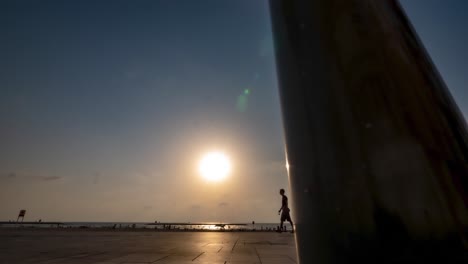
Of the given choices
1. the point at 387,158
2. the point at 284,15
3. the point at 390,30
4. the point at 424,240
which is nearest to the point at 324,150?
the point at 387,158

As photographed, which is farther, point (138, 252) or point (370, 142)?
point (138, 252)

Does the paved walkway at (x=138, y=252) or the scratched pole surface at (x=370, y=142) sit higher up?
the scratched pole surface at (x=370, y=142)

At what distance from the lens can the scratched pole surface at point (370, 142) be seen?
39cm

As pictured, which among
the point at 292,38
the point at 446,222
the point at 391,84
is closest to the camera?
the point at 446,222

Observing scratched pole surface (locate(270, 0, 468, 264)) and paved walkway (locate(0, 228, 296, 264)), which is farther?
paved walkway (locate(0, 228, 296, 264))

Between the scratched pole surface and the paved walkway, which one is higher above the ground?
the scratched pole surface

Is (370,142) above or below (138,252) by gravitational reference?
above

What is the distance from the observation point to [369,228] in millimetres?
412

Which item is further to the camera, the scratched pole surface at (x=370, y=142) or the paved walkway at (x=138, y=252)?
the paved walkway at (x=138, y=252)

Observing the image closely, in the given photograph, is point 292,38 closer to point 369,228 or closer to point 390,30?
point 390,30

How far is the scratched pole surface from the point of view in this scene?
0.39 metres

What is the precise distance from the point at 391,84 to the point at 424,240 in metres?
0.29

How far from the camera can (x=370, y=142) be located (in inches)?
17.8

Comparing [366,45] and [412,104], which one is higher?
[366,45]
